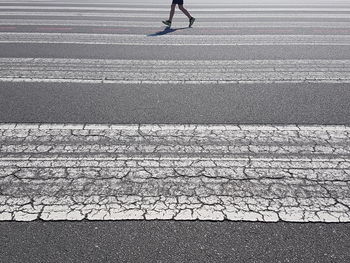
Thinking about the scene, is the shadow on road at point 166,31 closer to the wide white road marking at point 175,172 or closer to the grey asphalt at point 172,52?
the grey asphalt at point 172,52

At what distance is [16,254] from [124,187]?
3.95 feet

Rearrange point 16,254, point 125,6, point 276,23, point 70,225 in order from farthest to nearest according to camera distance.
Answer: point 125,6 < point 276,23 < point 70,225 < point 16,254

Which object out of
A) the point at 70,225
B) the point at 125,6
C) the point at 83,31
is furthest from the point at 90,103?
the point at 125,6

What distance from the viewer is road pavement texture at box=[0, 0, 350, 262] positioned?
341 cm

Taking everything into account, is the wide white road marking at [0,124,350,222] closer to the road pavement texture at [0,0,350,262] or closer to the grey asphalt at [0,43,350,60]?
the road pavement texture at [0,0,350,262]

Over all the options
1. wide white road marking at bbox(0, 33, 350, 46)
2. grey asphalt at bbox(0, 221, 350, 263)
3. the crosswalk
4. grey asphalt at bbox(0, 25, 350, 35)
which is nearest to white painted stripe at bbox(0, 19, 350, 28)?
grey asphalt at bbox(0, 25, 350, 35)

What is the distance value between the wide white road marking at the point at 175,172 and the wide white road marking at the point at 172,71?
1.97 metres

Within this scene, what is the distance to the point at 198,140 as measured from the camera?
483 cm

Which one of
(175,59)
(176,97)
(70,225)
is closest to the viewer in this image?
(70,225)

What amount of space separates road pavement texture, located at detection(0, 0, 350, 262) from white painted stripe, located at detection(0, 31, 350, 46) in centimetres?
5

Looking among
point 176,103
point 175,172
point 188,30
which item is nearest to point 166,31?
point 188,30

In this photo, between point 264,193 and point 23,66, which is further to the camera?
point 23,66

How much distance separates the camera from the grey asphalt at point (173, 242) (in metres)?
3.03

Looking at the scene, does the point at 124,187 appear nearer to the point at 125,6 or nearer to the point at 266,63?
the point at 266,63
